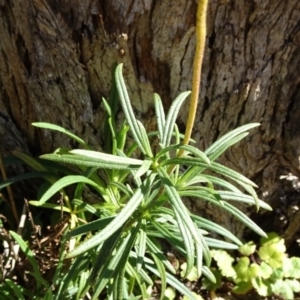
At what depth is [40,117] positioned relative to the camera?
1.97 metres

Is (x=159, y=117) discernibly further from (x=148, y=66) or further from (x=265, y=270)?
(x=265, y=270)

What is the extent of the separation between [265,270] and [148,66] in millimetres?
1141

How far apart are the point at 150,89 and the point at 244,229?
0.93m

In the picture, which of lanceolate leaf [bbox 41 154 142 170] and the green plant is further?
the green plant

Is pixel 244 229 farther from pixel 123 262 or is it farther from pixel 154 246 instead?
pixel 123 262

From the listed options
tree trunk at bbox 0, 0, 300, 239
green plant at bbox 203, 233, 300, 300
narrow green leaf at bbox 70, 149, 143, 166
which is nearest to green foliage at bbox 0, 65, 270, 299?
narrow green leaf at bbox 70, 149, 143, 166

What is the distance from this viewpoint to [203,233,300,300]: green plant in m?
2.38

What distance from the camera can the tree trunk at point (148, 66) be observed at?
65.1 inches

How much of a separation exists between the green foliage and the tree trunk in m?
0.11

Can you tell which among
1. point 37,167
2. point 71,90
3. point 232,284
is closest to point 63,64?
point 71,90

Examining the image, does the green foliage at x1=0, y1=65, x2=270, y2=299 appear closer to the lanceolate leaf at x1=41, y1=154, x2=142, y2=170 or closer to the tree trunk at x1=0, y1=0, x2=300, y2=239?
the lanceolate leaf at x1=41, y1=154, x2=142, y2=170

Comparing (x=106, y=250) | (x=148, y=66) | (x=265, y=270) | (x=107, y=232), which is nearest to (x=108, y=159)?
(x=107, y=232)

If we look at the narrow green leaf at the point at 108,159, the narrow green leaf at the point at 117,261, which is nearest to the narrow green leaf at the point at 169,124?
the narrow green leaf at the point at 108,159

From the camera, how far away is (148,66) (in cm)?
Result: 178
